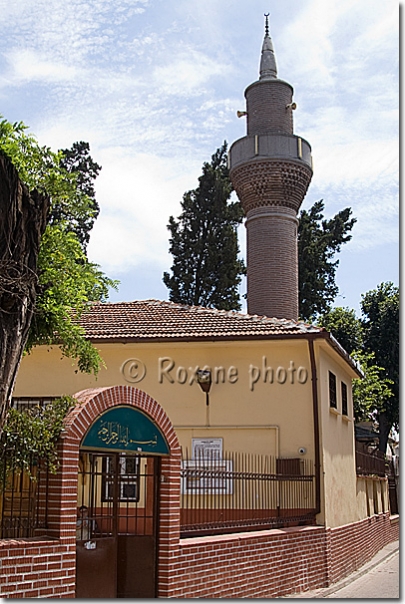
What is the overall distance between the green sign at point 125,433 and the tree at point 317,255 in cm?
3190

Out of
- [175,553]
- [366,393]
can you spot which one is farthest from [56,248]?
[366,393]

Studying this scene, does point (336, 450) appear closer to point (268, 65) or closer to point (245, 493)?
point (245, 493)

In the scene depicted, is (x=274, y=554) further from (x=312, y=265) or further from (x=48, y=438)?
(x=312, y=265)

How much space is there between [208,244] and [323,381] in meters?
26.8

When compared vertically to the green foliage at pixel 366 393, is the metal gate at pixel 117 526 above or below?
below

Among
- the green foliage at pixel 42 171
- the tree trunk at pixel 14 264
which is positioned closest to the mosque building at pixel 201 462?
the tree trunk at pixel 14 264

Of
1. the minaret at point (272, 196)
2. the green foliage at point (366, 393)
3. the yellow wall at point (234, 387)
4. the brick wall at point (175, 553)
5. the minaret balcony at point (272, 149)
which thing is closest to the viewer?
the brick wall at point (175, 553)

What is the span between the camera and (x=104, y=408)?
8406 millimetres

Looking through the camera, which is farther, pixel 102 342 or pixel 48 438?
pixel 102 342

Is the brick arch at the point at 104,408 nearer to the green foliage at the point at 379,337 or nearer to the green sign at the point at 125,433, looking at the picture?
the green sign at the point at 125,433

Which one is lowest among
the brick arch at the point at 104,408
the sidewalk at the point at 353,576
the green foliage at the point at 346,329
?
the sidewalk at the point at 353,576

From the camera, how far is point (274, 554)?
459 inches

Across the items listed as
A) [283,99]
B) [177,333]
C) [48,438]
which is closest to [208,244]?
[283,99]

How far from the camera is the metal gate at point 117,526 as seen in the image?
8.52 metres
